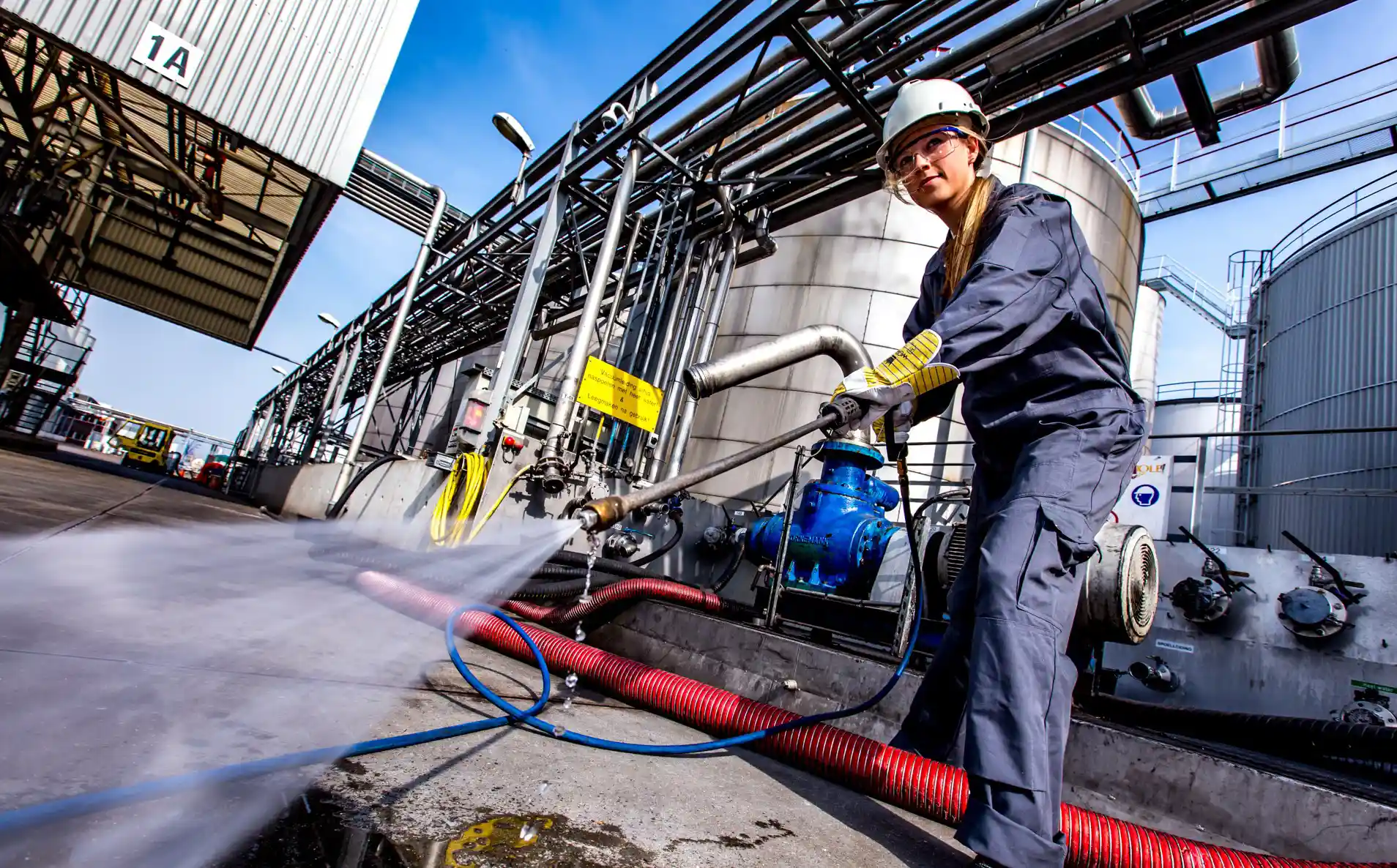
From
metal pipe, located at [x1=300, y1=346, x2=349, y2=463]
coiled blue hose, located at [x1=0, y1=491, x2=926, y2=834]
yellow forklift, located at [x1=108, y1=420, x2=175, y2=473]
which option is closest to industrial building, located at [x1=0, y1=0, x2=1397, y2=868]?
coiled blue hose, located at [x1=0, y1=491, x2=926, y2=834]

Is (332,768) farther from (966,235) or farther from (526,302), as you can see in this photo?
(526,302)

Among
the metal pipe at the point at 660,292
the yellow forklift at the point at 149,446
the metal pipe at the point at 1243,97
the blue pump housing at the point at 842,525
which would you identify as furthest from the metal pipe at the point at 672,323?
the yellow forklift at the point at 149,446

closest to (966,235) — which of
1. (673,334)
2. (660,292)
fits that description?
(673,334)

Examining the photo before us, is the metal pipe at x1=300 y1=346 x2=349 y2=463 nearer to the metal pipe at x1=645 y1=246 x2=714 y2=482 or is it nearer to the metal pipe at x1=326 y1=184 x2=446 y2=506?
the metal pipe at x1=326 y1=184 x2=446 y2=506

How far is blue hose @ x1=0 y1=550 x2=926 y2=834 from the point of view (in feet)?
2.84

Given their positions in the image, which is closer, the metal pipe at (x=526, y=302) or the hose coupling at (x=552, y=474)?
the hose coupling at (x=552, y=474)

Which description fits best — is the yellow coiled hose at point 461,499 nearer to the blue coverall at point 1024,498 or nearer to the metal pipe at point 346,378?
the blue coverall at point 1024,498

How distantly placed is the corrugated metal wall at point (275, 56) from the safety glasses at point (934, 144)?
971 centimetres

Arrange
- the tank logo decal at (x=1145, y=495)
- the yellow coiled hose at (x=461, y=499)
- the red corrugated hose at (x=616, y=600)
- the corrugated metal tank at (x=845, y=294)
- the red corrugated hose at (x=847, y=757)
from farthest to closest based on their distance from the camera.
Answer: the corrugated metal tank at (x=845, y=294) < the tank logo decal at (x=1145, y=495) < the yellow coiled hose at (x=461, y=499) < the red corrugated hose at (x=616, y=600) < the red corrugated hose at (x=847, y=757)

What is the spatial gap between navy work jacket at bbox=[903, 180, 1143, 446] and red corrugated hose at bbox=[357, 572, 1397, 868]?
3.36ft

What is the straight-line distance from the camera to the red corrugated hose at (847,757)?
5.07ft

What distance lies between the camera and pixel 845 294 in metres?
8.86

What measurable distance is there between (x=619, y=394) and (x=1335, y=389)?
523 inches

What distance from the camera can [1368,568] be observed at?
16.4ft
